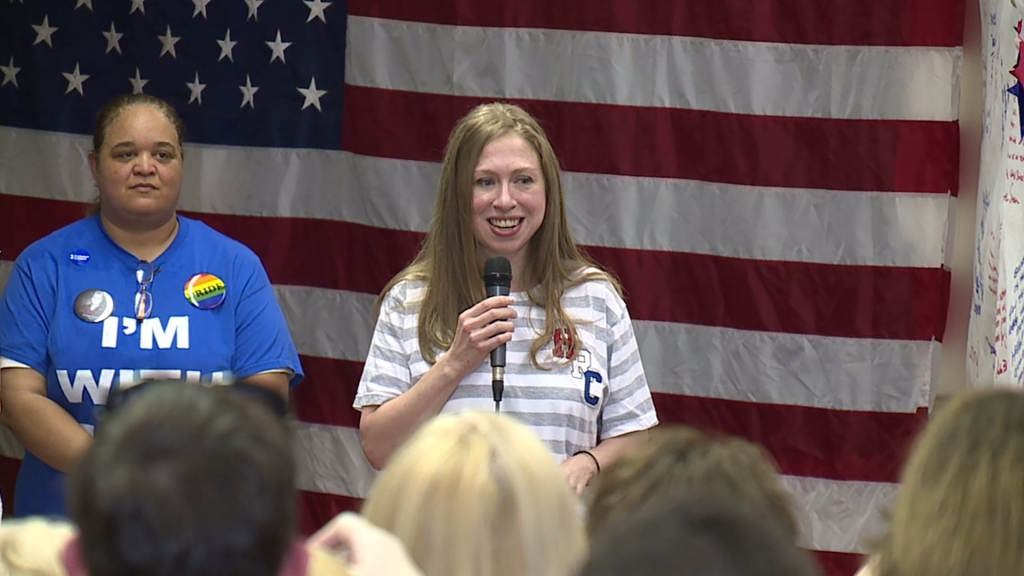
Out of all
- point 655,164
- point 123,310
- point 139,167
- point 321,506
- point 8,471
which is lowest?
point 321,506

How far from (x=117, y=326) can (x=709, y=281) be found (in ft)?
7.05

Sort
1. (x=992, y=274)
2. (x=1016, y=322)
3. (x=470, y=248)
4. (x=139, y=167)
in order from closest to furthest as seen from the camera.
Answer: (x=470, y=248), (x=139, y=167), (x=1016, y=322), (x=992, y=274)

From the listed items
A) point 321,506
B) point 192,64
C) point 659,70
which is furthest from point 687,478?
point 192,64

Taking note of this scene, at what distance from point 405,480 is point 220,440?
0.49 metres

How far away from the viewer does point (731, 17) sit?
16.1ft

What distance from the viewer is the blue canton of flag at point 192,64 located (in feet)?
16.9

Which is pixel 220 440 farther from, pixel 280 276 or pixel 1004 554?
pixel 280 276

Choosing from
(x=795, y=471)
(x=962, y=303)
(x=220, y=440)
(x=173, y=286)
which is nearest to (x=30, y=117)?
(x=173, y=286)

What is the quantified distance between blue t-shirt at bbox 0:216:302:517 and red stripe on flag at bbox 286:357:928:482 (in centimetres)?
171

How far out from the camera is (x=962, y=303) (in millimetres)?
4766

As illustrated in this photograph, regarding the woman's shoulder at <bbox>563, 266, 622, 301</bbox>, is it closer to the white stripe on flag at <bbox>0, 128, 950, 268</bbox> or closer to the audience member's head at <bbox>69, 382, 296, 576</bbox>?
the white stripe on flag at <bbox>0, 128, 950, 268</bbox>

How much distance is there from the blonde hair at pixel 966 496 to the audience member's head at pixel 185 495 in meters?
0.83

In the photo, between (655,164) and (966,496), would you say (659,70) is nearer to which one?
(655,164)

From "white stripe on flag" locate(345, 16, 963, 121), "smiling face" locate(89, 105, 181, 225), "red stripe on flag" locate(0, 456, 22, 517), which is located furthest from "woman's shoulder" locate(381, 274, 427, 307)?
"red stripe on flag" locate(0, 456, 22, 517)
